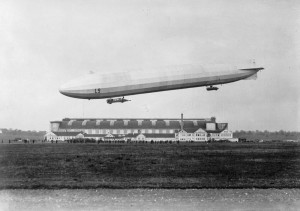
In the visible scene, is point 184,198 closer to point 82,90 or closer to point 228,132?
point 82,90

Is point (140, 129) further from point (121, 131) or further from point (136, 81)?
point (136, 81)

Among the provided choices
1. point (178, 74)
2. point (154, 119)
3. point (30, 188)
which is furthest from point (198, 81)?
point (154, 119)

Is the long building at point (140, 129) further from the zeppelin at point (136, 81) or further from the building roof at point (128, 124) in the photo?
the zeppelin at point (136, 81)

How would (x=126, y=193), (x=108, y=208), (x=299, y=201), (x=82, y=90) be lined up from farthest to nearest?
1. (x=82, y=90)
2. (x=126, y=193)
3. (x=299, y=201)
4. (x=108, y=208)

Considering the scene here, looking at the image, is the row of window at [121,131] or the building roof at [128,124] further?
the building roof at [128,124]

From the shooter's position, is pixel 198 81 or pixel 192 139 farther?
pixel 192 139

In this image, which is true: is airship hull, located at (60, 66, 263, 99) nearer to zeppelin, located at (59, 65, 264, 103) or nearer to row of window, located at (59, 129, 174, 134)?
zeppelin, located at (59, 65, 264, 103)

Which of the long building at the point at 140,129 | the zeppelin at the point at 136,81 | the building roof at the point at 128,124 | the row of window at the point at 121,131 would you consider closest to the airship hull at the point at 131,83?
the zeppelin at the point at 136,81
